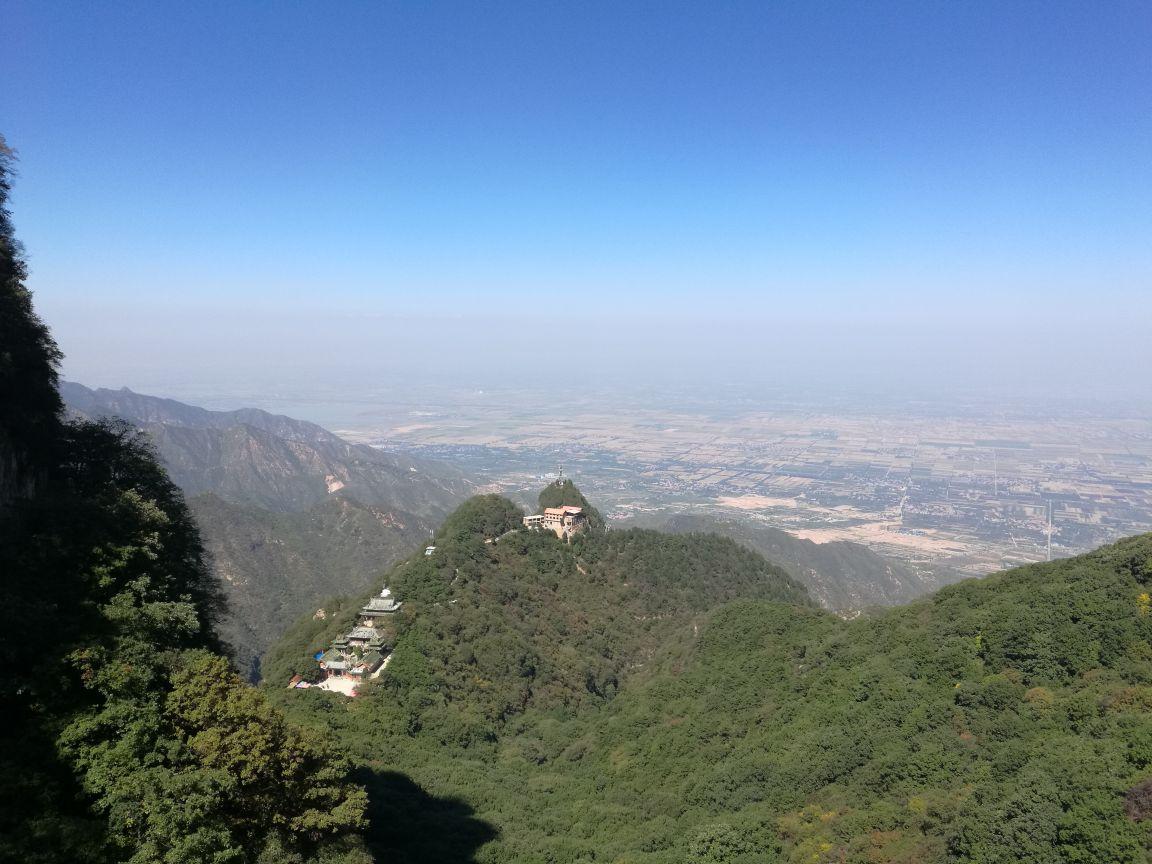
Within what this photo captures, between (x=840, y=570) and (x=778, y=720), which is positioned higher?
(x=778, y=720)

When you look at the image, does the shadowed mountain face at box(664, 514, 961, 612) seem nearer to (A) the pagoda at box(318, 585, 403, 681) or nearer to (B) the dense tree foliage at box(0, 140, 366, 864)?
(A) the pagoda at box(318, 585, 403, 681)

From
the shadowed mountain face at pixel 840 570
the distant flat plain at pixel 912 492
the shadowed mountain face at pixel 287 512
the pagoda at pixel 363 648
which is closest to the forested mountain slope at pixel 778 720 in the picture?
the pagoda at pixel 363 648

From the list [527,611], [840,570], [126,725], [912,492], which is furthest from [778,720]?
[912,492]

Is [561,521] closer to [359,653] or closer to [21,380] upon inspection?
[359,653]

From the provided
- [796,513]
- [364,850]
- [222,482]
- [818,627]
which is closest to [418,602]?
[818,627]

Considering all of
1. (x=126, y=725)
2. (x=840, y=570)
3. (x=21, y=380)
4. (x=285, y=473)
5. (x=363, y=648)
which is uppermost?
(x=21, y=380)

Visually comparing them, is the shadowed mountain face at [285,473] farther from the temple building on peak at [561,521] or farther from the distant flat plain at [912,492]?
the temple building on peak at [561,521]

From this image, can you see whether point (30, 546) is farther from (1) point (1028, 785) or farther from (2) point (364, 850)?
(1) point (1028, 785)

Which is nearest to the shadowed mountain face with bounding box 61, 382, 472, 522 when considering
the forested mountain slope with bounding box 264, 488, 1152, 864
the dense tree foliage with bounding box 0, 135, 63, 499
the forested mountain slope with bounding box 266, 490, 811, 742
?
the forested mountain slope with bounding box 266, 490, 811, 742
